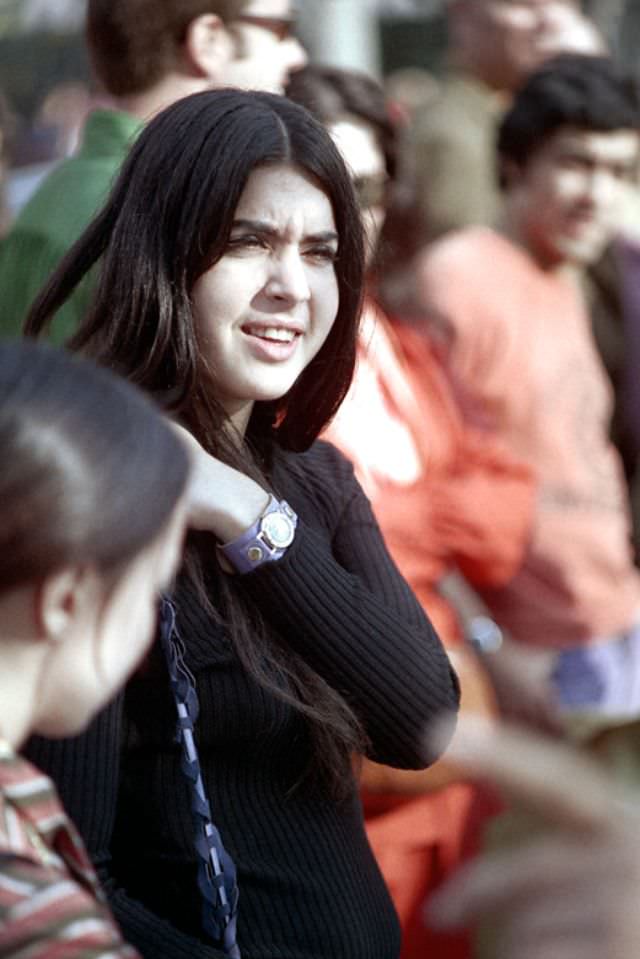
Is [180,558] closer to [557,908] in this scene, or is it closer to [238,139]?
[238,139]

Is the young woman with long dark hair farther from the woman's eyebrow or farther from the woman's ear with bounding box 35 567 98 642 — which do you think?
the woman's ear with bounding box 35 567 98 642

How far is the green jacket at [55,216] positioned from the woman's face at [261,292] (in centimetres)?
66

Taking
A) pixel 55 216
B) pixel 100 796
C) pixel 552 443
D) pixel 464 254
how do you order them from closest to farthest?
pixel 100 796
pixel 55 216
pixel 552 443
pixel 464 254

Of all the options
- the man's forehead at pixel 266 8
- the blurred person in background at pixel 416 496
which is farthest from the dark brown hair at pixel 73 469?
the man's forehead at pixel 266 8

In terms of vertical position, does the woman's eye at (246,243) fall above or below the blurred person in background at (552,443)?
above

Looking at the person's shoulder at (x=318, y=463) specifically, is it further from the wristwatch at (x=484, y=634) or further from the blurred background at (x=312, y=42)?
the blurred background at (x=312, y=42)

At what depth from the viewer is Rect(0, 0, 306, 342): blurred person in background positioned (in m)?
3.05

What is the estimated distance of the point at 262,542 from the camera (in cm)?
220

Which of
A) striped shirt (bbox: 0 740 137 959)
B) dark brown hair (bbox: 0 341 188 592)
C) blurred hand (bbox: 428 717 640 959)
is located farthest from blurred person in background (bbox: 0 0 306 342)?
blurred hand (bbox: 428 717 640 959)

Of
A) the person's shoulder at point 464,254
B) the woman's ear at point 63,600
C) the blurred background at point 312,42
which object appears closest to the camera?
the woman's ear at point 63,600

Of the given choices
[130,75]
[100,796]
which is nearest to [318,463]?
[100,796]

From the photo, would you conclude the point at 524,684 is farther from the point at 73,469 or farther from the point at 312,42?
the point at 312,42

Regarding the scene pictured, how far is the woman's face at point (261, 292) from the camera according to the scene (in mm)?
2316

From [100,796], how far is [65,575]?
598 millimetres
